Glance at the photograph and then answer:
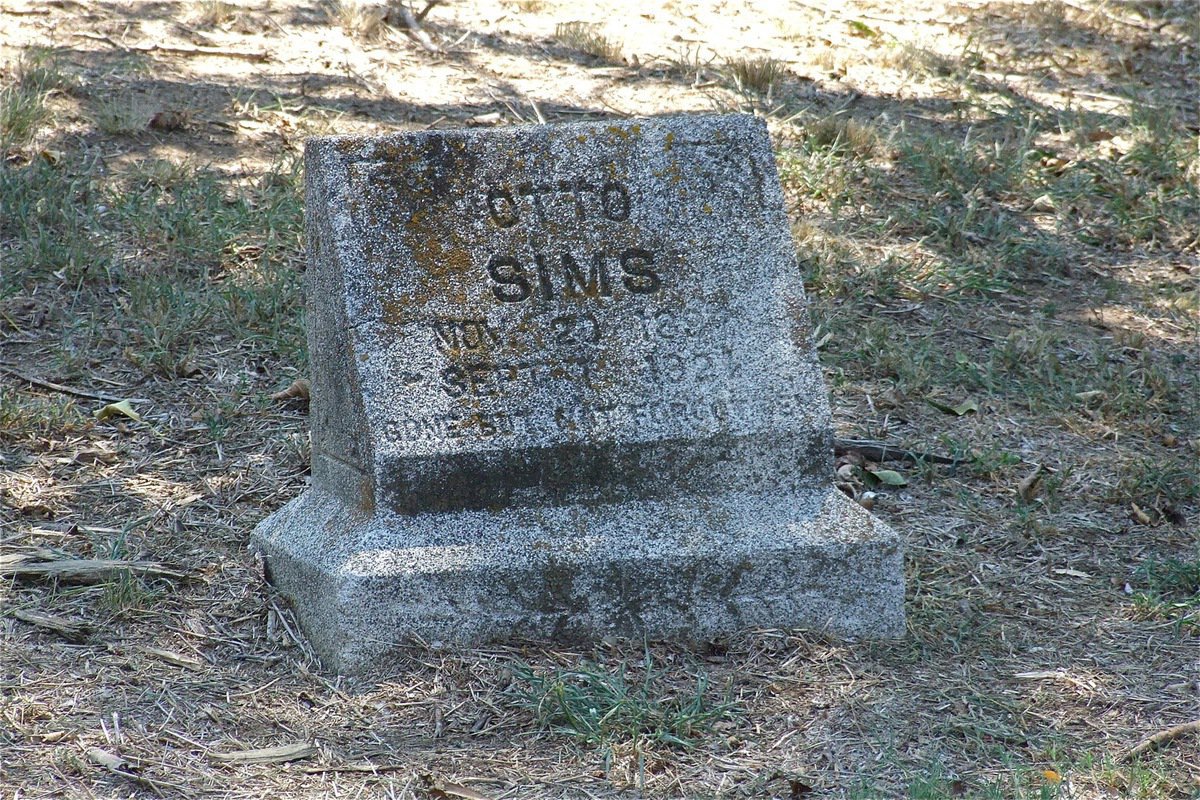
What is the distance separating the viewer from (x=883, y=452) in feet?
13.0

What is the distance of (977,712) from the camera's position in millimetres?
2734

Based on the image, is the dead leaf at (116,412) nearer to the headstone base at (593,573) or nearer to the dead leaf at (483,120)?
the headstone base at (593,573)

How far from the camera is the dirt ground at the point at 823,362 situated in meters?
2.57

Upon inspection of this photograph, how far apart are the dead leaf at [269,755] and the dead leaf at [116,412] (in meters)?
1.69

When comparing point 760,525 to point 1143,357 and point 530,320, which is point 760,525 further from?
point 1143,357

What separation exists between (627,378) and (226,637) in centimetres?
110

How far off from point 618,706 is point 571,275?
97 centimetres

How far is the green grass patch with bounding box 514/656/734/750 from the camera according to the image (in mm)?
2551

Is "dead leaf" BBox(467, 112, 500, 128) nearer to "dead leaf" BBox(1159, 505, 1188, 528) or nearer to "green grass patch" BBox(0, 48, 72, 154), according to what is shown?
"green grass patch" BBox(0, 48, 72, 154)

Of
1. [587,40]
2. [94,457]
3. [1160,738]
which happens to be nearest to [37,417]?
[94,457]

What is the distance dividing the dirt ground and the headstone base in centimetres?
7

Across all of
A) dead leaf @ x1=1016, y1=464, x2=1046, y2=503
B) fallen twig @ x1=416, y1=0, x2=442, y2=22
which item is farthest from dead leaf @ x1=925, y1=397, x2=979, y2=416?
fallen twig @ x1=416, y1=0, x2=442, y2=22

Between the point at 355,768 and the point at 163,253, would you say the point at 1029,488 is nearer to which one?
the point at 355,768

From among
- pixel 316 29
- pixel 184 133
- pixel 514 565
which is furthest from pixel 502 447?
pixel 316 29
